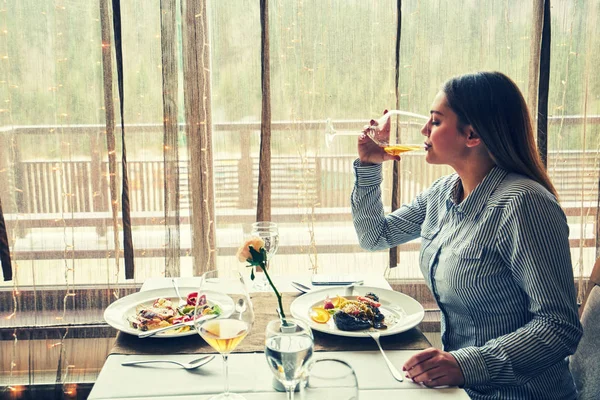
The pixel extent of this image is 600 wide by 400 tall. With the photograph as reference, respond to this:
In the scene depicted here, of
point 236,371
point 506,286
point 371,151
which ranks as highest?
point 371,151

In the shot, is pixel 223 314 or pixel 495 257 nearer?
pixel 223 314

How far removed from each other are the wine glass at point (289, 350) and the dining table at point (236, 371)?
0.51ft

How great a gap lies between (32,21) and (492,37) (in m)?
1.93

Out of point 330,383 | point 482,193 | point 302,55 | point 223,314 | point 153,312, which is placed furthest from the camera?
point 302,55

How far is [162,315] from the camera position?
1398 millimetres

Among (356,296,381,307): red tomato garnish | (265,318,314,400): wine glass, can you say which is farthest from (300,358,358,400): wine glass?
(356,296,381,307): red tomato garnish

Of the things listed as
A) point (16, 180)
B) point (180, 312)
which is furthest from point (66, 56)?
point (180, 312)

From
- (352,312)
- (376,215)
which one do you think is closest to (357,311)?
(352,312)

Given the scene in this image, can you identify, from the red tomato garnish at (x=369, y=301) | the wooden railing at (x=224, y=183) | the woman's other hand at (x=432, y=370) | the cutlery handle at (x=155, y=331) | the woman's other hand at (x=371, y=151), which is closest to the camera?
the woman's other hand at (x=432, y=370)

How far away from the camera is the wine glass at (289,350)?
93 cm

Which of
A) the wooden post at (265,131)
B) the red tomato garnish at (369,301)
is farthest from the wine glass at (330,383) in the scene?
the wooden post at (265,131)

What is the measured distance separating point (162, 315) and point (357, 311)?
452 millimetres

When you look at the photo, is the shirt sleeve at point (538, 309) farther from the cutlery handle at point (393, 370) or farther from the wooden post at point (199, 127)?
the wooden post at point (199, 127)

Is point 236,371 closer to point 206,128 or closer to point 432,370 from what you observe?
point 432,370
